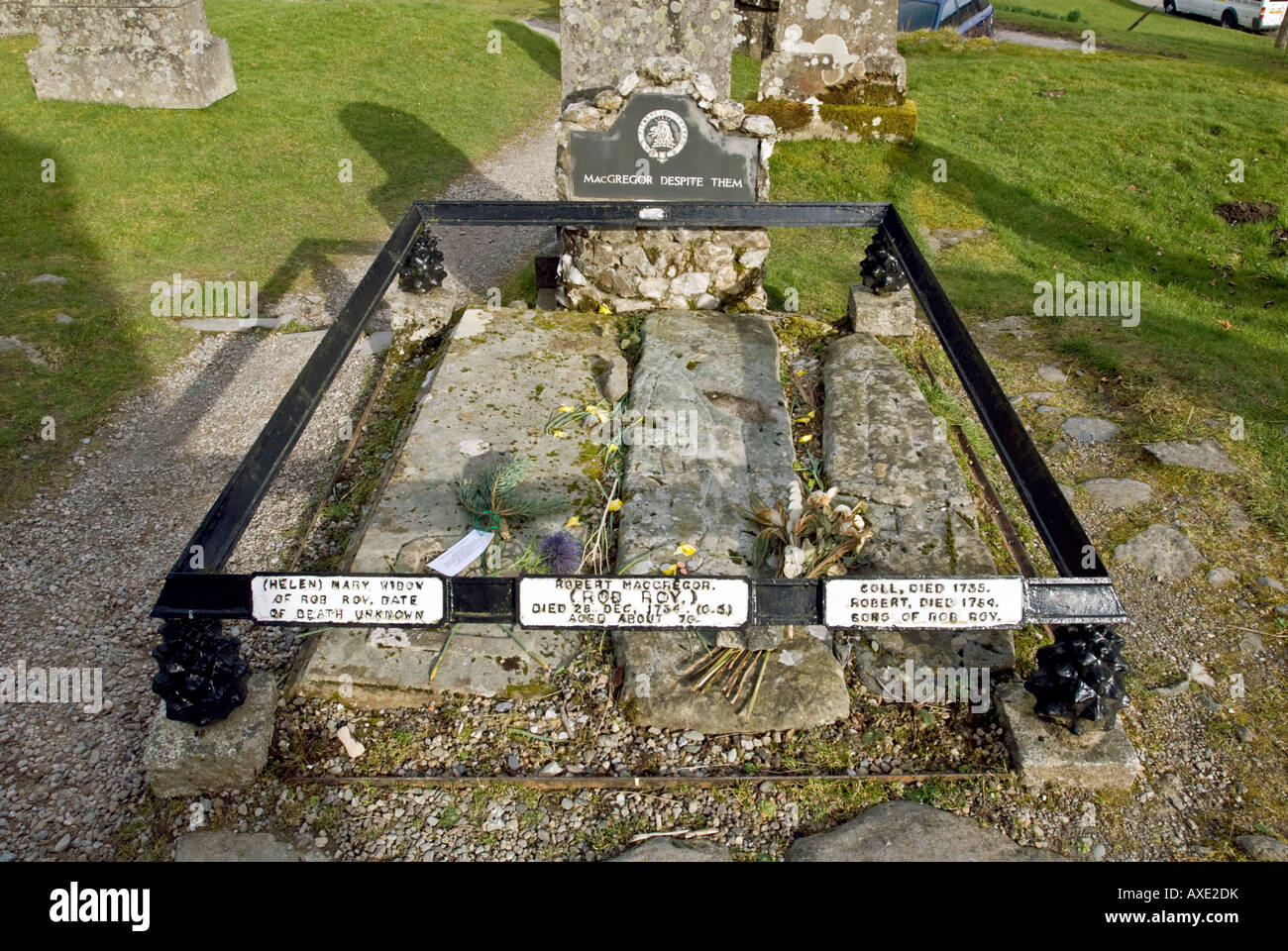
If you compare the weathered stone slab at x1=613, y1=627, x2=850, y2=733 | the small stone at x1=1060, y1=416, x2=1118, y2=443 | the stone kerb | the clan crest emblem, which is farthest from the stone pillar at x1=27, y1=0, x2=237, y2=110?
the small stone at x1=1060, y1=416, x2=1118, y2=443

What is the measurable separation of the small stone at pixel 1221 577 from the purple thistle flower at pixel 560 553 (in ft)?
11.8

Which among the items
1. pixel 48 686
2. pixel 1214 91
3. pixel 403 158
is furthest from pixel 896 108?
pixel 48 686

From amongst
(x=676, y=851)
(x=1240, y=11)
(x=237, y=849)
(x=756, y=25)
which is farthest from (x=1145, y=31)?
(x=237, y=849)

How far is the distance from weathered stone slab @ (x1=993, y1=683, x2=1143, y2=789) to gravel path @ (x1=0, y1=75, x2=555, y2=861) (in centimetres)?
353

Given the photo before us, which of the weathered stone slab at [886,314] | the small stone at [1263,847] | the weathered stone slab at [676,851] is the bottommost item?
the weathered stone slab at [676,851]

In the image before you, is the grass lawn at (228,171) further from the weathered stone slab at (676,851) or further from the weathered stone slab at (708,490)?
the weathered stone slab at (676,851)

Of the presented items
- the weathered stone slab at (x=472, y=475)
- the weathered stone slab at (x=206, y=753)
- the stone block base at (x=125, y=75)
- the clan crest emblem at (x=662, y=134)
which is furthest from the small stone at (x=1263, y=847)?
the stone block base at (x=125, y=75)

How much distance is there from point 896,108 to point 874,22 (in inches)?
43.8

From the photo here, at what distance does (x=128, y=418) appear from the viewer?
686cm

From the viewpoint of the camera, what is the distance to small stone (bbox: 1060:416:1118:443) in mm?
6602

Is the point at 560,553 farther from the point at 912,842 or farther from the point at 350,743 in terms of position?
the point at 912,842

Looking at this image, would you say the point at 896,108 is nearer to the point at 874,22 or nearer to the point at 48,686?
the point at 874,22

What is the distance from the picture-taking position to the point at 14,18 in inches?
565

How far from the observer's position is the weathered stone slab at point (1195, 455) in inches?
246
